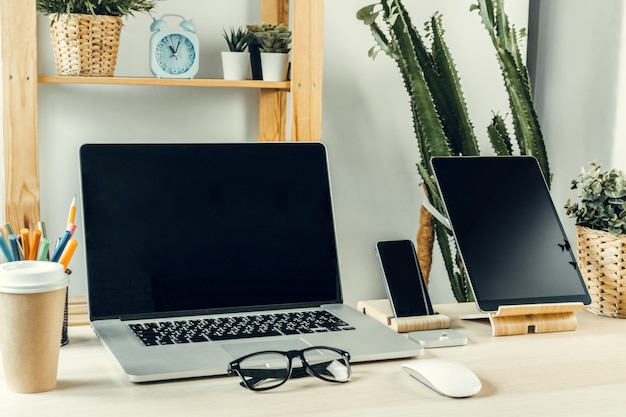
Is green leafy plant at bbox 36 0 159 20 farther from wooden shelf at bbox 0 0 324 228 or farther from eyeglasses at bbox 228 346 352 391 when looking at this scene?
eyeglasses at bbox 228 346 352 391

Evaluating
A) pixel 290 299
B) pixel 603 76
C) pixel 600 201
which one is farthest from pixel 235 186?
pixel 603 76

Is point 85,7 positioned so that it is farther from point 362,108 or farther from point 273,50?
point 362,108

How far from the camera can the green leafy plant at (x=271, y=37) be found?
5.11 ft

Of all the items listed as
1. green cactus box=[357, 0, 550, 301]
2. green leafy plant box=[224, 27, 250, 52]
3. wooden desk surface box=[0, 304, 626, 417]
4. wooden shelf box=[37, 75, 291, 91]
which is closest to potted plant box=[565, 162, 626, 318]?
wooden desk surface box=[0, 304, 626, 417]

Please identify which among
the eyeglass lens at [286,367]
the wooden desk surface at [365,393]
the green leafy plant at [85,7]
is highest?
the green leafy plant at [85,7]

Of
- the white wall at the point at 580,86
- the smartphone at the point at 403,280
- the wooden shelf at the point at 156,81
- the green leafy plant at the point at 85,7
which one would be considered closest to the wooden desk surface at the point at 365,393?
the smartphone at the point at 403,280

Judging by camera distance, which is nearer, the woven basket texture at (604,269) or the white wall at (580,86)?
the woven basket texture at (604,269)

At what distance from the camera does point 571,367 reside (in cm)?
105

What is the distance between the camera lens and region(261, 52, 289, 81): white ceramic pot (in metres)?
1.55

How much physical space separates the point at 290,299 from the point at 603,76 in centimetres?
110

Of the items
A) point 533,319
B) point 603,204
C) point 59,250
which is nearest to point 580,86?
point 603,204

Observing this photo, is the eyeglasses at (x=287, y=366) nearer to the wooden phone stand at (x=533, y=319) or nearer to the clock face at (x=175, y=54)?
the wooden phone stand at (x=533, y=319)

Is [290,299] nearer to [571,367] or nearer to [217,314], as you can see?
[217,314]

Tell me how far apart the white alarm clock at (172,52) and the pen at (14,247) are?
25.7 inches
